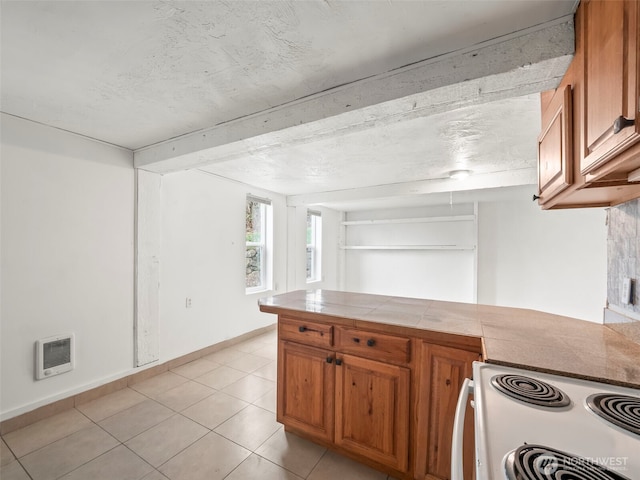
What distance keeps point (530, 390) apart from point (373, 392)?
34.8 inches

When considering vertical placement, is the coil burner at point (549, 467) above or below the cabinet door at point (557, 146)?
below

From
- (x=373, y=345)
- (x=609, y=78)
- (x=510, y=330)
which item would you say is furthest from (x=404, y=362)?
(x=609, y=78)

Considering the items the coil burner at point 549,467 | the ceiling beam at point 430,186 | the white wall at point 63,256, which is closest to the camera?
the coil burner at point 549,467

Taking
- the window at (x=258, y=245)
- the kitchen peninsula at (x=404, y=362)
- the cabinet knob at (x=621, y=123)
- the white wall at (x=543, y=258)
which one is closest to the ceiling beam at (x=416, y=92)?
the cabinet knob at (x=621, y=123)

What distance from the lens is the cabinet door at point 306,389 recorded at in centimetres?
174

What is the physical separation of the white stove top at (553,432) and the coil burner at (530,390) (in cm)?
2

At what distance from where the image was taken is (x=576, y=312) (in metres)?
4.23

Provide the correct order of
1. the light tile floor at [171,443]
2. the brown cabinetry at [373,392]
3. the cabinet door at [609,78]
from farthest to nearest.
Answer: the light tile floor at [171,443] < the brown cabinetry at [373,392] < the cabinet door at [609,78]

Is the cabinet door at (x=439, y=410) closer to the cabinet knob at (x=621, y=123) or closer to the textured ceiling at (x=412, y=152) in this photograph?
the cabinet knob at (x=621, y=123)

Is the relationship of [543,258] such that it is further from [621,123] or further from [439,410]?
[621,123]

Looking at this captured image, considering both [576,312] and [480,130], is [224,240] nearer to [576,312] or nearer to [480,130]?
[480,130]

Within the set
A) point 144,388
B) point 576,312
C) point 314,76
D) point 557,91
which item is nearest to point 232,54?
point 314,76

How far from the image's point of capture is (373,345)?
1574 millimetres

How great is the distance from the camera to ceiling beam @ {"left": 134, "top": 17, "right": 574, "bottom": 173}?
116 centimetres
